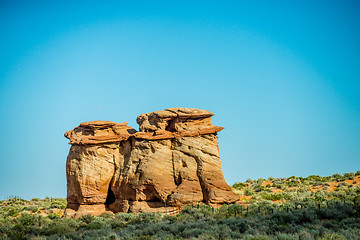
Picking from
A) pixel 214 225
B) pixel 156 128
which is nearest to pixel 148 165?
pixel 156 128

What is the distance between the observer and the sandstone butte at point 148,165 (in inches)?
1032

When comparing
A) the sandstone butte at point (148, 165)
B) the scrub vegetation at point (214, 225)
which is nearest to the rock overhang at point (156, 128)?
the sandstone butte at point (148, 165)

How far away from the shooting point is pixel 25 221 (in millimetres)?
23812

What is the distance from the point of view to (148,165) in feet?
87.7

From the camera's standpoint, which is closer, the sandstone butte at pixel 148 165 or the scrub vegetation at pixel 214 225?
the scrub vegetation at pixel 214 225

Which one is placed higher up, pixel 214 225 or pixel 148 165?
pixel 148 165

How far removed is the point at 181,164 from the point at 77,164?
23.4ft

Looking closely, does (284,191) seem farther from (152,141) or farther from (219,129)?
(152,141)

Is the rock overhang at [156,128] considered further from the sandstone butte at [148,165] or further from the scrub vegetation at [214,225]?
the scrub vegetation at [214,225]

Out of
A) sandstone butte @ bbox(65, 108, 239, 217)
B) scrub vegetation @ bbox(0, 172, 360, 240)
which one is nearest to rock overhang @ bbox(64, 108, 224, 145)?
sandstone butte @ bbox(65, 108, 239, 217)

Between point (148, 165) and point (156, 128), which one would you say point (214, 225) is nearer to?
point (148, 165)

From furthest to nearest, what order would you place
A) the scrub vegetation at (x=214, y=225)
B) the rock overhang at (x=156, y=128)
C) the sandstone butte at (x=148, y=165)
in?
the rock overhang at (x=156, y=128)
the sandstone butte at (x=148, y=165)
the scrub vegetation at (x=214, y=225)

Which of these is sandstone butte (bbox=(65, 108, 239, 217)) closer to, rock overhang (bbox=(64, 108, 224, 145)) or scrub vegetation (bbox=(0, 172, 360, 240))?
rock overhang (bbox=(64, 108, 224, 145))

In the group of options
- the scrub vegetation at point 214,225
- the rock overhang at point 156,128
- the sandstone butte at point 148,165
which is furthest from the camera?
the rock overhang at point 156,128
